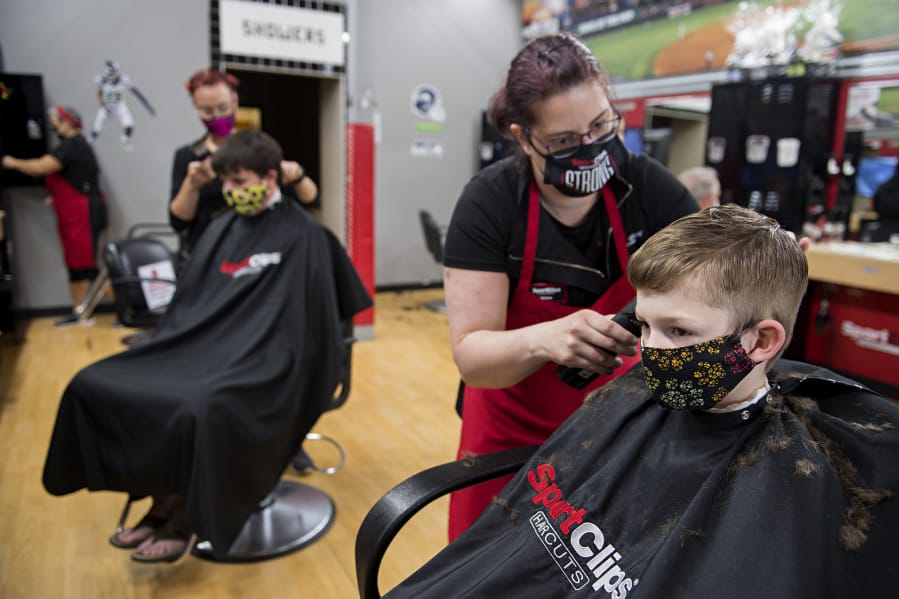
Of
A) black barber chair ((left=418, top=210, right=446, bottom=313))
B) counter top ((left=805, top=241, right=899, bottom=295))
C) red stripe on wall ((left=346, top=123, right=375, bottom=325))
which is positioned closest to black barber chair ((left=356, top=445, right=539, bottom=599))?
counter top ((left=805, top=241, right=899, bottom=295))

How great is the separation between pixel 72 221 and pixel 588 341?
4709 mm

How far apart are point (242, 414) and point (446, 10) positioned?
5.40 metres

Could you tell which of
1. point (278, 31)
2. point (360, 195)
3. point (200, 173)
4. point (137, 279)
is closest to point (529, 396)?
point (200, 173)

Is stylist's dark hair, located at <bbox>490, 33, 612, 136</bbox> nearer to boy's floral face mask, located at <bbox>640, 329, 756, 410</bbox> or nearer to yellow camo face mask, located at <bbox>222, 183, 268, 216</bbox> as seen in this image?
boy's floral face mask, located at <bbox>640, 329, 756, 410</bbox>

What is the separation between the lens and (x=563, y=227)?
1265mm

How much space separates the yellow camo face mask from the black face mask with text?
119 centimetres

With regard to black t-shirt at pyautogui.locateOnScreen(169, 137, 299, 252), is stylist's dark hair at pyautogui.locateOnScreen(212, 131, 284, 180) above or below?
above

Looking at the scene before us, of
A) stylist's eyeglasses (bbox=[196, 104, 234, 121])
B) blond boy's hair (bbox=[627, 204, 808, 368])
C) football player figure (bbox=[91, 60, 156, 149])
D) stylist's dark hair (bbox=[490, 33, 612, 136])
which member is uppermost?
football player figure (bbox=[91, 60, 156, 149])

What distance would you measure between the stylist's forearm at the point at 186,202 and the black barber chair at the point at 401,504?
1.66 meters

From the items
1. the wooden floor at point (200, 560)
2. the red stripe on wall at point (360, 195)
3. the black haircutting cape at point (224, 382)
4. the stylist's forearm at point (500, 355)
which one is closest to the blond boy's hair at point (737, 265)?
the stylist's forearm at point (500, 355)

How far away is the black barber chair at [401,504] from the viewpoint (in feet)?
3.42

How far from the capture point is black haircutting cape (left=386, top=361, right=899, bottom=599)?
79cm

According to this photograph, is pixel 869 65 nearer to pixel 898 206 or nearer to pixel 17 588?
pixel 898 206

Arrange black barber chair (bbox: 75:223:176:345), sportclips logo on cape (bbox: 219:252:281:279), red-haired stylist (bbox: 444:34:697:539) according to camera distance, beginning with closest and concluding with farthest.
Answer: red-haired stylist (bbox: 444:34:697:539)
sportclips logo on cape (bbox: 219:252:281:279)
black barber chair (bbox: 75:223:176:345)
